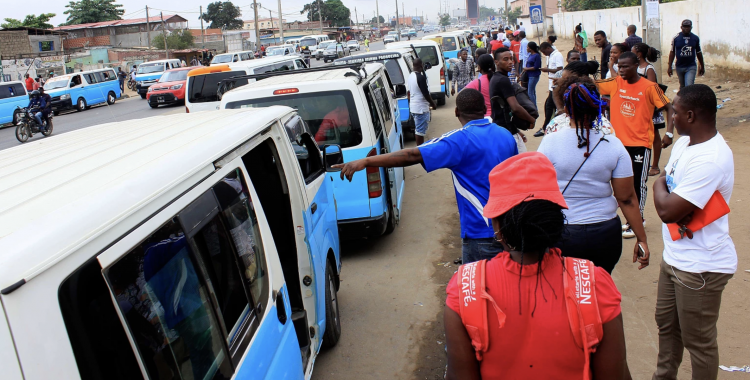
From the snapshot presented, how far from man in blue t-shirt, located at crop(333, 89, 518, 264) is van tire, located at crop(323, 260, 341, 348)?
1106 mm

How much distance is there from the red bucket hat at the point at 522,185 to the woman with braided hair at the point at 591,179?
5.07 feet

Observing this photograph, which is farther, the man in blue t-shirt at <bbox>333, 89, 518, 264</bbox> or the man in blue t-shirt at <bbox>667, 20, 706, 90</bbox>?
the man in blue t-shirt at <bbox>667, 20, 706, 90</bbox>

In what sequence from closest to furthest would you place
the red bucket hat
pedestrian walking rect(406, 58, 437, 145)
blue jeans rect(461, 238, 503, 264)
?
the red bucket hat, blue jeans rect(461, 238, 503, 264), pedestrian walking rect(406, 58, 437, 145)

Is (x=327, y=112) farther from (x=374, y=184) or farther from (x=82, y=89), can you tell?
(x=82, y=89)

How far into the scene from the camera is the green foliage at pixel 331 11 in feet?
382

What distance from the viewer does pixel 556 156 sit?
3330 mm

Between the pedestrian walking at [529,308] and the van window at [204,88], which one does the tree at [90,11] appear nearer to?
the van window at [204,88]

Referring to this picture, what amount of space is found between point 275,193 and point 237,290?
4.69ft

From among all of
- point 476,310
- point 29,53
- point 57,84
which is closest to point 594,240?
point 476,310

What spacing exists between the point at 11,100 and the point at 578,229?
951 inches

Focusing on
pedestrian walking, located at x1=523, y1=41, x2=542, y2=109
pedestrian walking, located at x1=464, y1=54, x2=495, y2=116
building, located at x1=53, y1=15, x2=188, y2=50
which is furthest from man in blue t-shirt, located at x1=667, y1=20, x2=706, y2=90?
building, located at x1=53, y1=15, x2=188, y2=50

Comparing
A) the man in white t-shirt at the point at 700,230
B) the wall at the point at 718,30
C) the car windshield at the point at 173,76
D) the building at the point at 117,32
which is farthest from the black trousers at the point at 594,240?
the building at the point at 117,32

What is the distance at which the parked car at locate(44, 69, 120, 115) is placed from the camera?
25.4m

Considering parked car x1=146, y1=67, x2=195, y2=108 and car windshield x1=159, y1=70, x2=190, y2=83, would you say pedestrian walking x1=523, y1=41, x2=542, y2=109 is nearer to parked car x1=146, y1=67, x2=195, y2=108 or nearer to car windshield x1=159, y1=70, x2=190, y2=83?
parked car x1=146, y1=67, x2=195, y2=108
